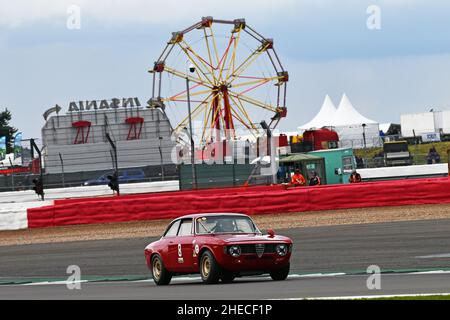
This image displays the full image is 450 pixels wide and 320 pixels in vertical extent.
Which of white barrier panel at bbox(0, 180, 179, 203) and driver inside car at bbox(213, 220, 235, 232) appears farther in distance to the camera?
white barrier panel at bbox(0, 180, 179, 203)

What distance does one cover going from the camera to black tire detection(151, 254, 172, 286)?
14.2 m

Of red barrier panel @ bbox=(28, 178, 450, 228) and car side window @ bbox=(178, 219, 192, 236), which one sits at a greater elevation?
car side window @ bbox=(178, 219, 192, 236)

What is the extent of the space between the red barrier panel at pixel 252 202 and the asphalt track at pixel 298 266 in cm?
247

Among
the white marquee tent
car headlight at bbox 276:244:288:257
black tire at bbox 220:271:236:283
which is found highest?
the white marquee tent

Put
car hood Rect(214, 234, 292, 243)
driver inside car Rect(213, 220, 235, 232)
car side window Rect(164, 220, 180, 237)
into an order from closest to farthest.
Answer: car hood Rect(214, 234, 292, 243), driver inside car Rect(213, 220, 235, 232), car side window Rect(164, 220, 180, 237)

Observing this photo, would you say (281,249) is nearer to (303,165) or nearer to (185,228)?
(185,228)

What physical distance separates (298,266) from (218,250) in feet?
11.5

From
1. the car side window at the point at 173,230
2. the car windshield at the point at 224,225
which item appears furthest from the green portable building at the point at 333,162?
the car windshield at the point at 224,225

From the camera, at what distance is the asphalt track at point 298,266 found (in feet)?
37.1

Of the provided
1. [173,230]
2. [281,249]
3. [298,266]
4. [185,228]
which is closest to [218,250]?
[281,249]

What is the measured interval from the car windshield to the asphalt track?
69 cm

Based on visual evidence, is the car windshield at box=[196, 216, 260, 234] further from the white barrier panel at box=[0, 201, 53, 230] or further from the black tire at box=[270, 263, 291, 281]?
the white barrier panel at box=[0, 201, 53, 230]

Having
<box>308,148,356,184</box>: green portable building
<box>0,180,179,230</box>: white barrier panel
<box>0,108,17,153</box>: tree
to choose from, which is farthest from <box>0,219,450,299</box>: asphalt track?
<box>0,108,17,153</box>: tree
